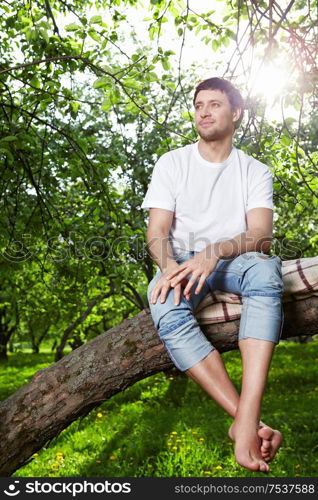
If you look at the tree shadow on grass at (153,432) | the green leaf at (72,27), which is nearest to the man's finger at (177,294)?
the green leaf at (72,27)

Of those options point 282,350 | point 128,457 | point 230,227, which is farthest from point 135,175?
point 282,350

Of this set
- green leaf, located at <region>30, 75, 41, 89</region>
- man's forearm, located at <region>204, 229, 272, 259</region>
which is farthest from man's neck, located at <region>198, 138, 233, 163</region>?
green leaf, located at <region>30, 75, 41, 89</region>

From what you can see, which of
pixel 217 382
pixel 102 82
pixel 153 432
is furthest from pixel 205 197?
pixel 153 432

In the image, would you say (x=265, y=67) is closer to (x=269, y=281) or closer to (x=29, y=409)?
(x=269, y=281)

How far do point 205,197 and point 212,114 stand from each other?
484mm

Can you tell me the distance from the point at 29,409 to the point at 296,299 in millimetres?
1576

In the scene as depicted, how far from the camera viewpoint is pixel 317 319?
2.47 m

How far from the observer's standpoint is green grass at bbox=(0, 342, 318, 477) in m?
5.97

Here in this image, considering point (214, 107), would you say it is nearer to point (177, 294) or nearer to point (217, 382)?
point (177, 294)

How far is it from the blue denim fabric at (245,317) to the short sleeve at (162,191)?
0.57m

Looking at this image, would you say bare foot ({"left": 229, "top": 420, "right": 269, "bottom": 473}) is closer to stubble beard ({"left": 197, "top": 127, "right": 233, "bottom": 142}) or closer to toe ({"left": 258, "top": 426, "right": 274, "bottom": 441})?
toe ({"left": 258, "top": 426, "right": 274, "bottom": 441})

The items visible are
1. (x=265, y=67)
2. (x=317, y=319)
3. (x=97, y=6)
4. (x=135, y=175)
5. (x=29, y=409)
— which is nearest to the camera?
(x=317, y=319)

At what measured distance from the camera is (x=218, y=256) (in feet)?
8.00

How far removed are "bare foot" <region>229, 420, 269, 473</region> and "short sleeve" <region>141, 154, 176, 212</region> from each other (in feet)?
4.00
